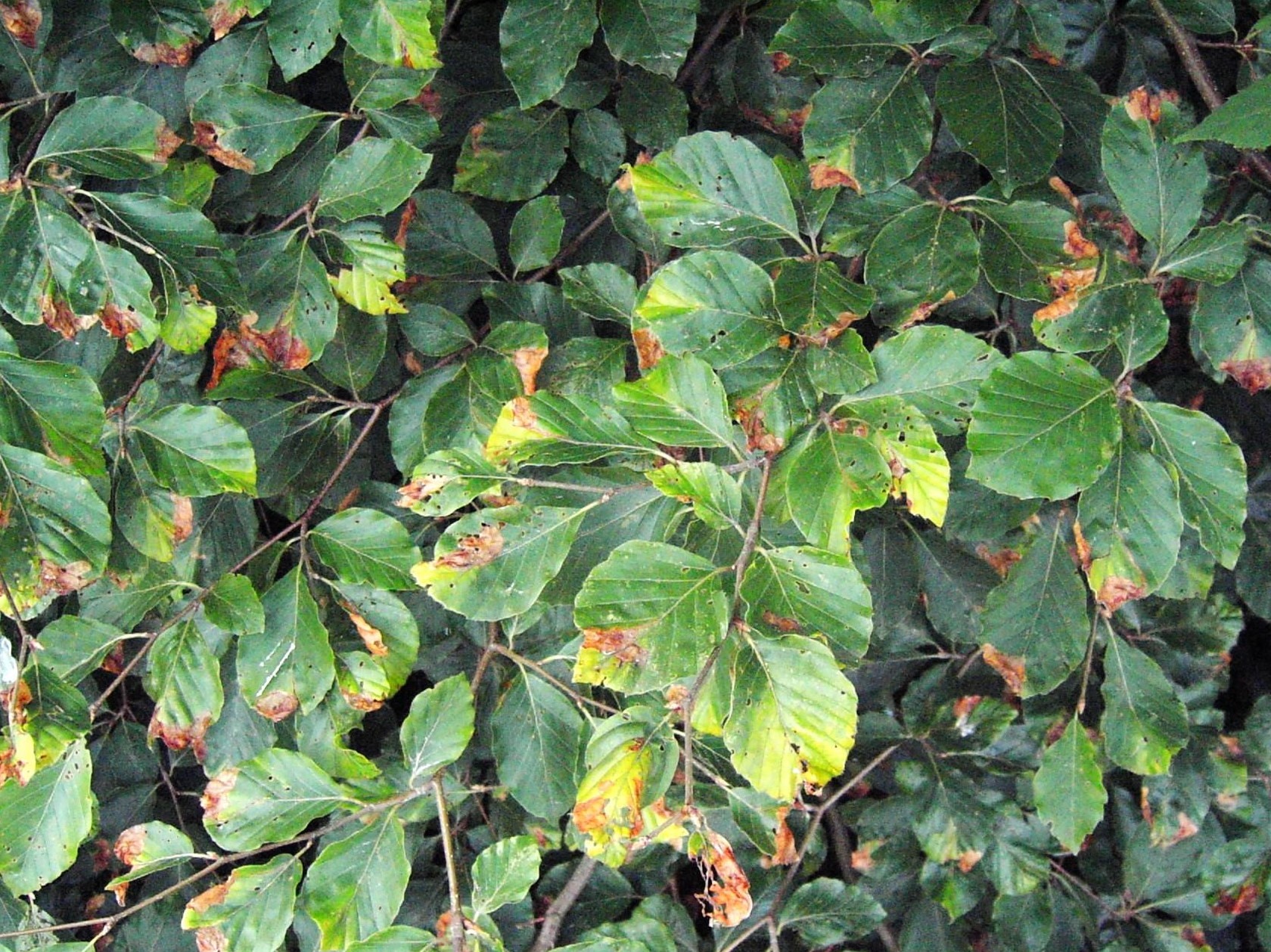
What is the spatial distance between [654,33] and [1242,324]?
51 centimetres

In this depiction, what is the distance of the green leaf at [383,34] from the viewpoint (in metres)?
0.76

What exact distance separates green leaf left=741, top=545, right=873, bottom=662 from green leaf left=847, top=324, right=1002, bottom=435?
130mm

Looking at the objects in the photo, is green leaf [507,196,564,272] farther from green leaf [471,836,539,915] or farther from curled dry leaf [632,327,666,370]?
green leaf [471,836,539,915]

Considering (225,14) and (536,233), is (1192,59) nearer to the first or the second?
(536,233)

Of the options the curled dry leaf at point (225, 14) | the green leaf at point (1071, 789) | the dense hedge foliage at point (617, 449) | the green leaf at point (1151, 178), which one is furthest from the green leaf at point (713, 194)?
the green leaf at point (1071, 789)

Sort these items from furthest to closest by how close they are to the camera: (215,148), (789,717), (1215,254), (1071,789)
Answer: (1071,789) → (215,148) → (1215,254) → (789,717)

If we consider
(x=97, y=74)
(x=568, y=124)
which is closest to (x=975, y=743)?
(x=568, y=124)

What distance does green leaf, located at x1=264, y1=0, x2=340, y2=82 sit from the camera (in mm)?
805

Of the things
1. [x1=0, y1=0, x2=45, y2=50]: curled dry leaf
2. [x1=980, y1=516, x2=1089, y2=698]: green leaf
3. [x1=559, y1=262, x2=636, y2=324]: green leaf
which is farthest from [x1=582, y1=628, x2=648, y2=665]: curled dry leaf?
[x1=0, y1=0, x2=45, y2=50]: curled dry leaf

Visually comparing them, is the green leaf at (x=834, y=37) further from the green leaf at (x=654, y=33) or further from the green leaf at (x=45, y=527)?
the green leaf at (x=45, y=527)

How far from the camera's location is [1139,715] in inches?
36.6

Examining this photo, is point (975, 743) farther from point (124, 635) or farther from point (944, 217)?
point (124, 635)

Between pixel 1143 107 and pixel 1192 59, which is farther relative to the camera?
pixel 1192 59

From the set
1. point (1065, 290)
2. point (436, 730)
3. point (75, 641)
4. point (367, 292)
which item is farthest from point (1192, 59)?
point (75, 641)
